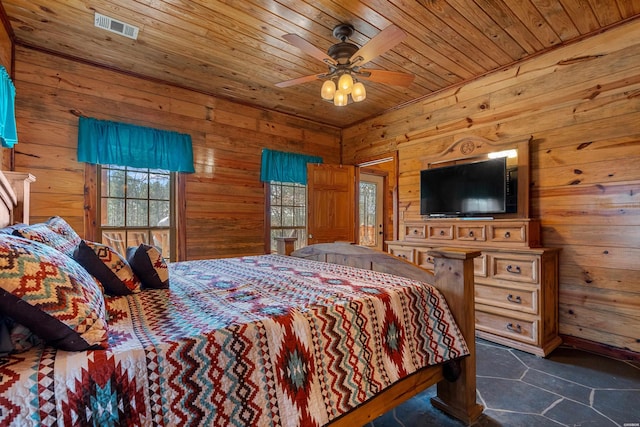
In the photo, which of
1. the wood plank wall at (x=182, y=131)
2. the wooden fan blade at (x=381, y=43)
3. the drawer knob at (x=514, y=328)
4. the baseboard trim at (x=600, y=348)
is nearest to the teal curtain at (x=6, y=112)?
the wood plank wall at (x=182, y=131)

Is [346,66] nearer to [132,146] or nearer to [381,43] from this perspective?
[381,43]

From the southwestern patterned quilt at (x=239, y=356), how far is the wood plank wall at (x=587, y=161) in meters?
1.92

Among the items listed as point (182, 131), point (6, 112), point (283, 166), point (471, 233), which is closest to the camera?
point (6, 112)

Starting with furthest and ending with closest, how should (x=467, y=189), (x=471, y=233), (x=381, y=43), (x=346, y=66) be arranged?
(x=467, y=189)
(x=471, y=233)
(x=346, y=66)
(x=381, y=43)

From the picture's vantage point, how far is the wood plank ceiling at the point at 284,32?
2.34 m

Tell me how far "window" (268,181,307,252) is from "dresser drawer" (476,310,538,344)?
260 cm

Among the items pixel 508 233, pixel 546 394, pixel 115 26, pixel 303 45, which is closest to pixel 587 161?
pixel 508 233

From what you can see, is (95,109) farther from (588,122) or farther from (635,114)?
(635,114)

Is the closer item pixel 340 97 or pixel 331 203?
pixel 340 97

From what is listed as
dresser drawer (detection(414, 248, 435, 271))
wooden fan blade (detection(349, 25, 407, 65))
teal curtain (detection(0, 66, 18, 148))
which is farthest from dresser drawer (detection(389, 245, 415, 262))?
teal curtain (detection(0, 66, 18, 148))

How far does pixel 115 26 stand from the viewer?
8.40 ft

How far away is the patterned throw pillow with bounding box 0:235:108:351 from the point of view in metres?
0.80

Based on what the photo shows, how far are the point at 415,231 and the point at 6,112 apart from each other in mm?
3847

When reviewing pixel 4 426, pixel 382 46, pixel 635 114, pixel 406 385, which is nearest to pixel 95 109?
pixel 382 46
